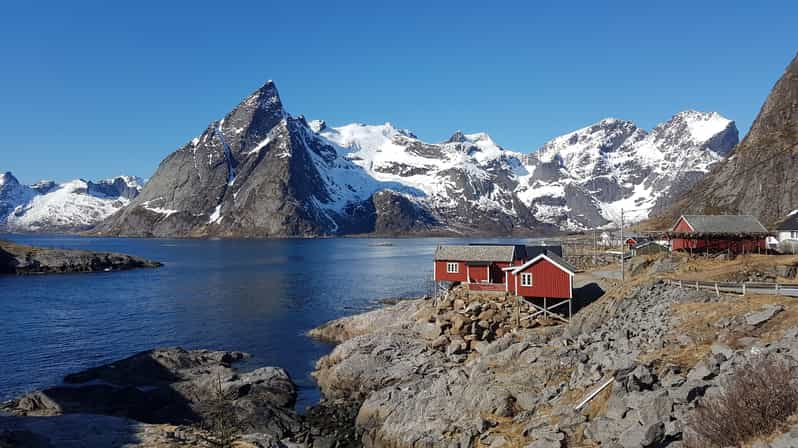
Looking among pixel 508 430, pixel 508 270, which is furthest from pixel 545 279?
pixel 508 430

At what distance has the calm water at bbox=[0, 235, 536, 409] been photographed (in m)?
45.8

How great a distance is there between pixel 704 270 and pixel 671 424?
113ft

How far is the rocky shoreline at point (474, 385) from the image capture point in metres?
18.4

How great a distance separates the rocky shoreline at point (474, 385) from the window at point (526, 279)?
235cm

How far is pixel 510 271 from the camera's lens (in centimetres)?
4931

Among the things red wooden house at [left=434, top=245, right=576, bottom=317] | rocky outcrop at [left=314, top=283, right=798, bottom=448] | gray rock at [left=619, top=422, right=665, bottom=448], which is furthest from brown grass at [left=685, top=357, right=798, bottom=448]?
red wooden house at [left=434, top=245, right=576, bottom=317]

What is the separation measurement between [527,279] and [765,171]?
9323 centimetres

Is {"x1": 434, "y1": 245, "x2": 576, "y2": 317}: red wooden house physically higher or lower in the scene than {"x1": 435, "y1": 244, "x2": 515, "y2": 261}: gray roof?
lower

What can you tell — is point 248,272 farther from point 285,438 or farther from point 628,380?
point 628,380

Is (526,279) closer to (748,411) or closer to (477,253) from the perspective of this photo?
(477,253)

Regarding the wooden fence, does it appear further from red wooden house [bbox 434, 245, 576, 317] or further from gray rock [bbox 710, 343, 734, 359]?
gray rock [bbox 710, 343, 734, 359]

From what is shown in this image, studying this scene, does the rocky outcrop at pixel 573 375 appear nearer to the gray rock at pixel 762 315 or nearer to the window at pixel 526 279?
the gray rock at pixel 762 315

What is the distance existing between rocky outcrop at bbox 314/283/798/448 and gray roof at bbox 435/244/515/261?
12.3 m

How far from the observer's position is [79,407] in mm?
31375
